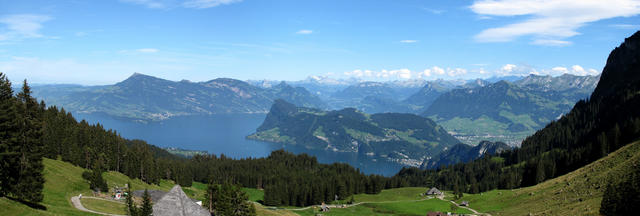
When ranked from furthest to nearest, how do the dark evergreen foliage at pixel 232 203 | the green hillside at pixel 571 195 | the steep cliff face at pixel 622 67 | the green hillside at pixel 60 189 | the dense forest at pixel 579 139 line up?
the steep cliff face at pixel 622 67 → the dense forest at pixel 579 139 → the dark evergreen foliage at pixel 232 203 → the green hillside at pixel 571 195 → the green hillside at pixel 60 189

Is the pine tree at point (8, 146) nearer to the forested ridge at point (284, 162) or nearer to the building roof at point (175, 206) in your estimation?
the forested ridge at point (284, 162)

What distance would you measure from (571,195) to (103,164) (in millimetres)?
121923

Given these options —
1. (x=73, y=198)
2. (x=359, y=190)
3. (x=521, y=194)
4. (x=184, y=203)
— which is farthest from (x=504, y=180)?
(x=73, y=198)

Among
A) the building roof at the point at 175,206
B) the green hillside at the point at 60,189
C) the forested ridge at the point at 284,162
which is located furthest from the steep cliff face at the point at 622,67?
the green hillside at the point at 60,189

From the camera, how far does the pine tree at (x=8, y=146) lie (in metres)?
41.8

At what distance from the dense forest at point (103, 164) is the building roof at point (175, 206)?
46.9 feet

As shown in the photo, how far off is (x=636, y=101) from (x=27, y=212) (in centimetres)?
18224

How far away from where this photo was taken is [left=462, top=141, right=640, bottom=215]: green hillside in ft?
211

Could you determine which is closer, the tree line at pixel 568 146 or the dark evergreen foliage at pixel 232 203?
the dark evergreen foliage at pixel 232 203

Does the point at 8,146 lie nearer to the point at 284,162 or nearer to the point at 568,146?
the point at 284,162

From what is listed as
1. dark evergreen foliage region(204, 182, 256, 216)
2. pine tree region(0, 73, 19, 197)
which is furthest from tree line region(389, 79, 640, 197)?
pine tree region(0, 73, 19, 197)

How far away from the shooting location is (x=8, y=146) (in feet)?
140

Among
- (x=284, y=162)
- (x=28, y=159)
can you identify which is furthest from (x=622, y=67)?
(x=28, y=159)

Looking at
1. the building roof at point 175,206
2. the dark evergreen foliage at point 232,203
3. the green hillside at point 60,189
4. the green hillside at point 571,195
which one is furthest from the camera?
the dark evergreen foliage at point 232,203
